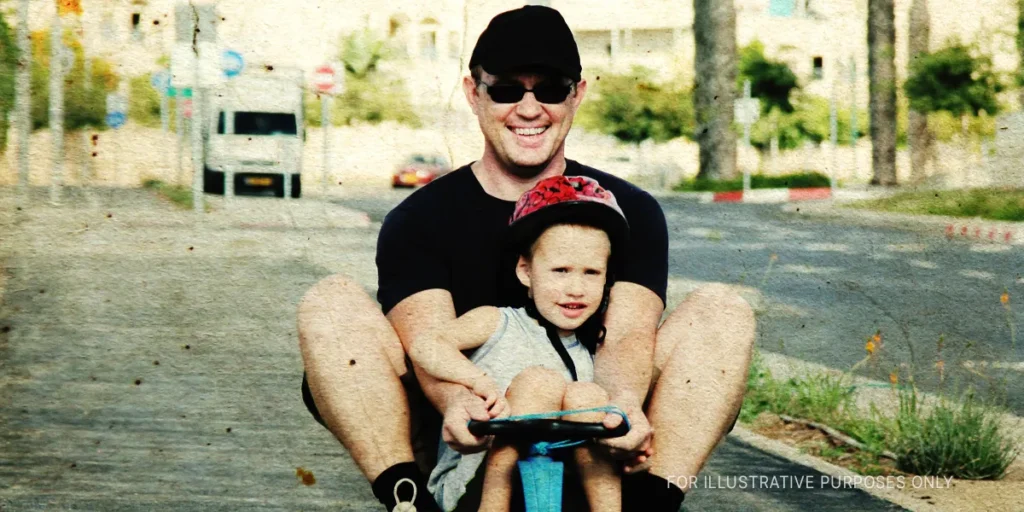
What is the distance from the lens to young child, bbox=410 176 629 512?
298 centimetres

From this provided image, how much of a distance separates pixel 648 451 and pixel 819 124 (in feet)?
68.2

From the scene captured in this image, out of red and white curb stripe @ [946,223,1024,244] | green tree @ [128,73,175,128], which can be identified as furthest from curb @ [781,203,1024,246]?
green tree @ [128,73,175,128]

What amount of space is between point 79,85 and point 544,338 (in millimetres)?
7115

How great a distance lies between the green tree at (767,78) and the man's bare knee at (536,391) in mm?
15237

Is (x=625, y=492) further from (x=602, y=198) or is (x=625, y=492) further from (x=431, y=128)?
(x=431, y=128)

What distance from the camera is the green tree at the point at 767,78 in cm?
1934

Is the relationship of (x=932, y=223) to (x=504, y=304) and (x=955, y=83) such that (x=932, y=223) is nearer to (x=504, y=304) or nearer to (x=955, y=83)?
(x=955, y=83)

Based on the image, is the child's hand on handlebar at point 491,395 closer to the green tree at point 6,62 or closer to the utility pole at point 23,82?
the utility pole at point 23,82

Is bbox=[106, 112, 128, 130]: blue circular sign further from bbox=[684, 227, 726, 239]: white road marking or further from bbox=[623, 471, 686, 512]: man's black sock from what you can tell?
bbox=[684, 227, 726, 239]: white road marking

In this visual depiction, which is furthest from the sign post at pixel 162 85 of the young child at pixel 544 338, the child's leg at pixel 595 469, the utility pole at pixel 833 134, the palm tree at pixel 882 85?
the palm tree at pixel 882 85

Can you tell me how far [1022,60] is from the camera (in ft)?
60.1

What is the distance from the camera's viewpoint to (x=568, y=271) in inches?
124

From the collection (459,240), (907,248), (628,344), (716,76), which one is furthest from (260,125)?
(716,76)

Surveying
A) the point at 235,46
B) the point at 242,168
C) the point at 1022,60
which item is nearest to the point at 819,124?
the point at 1022,60
